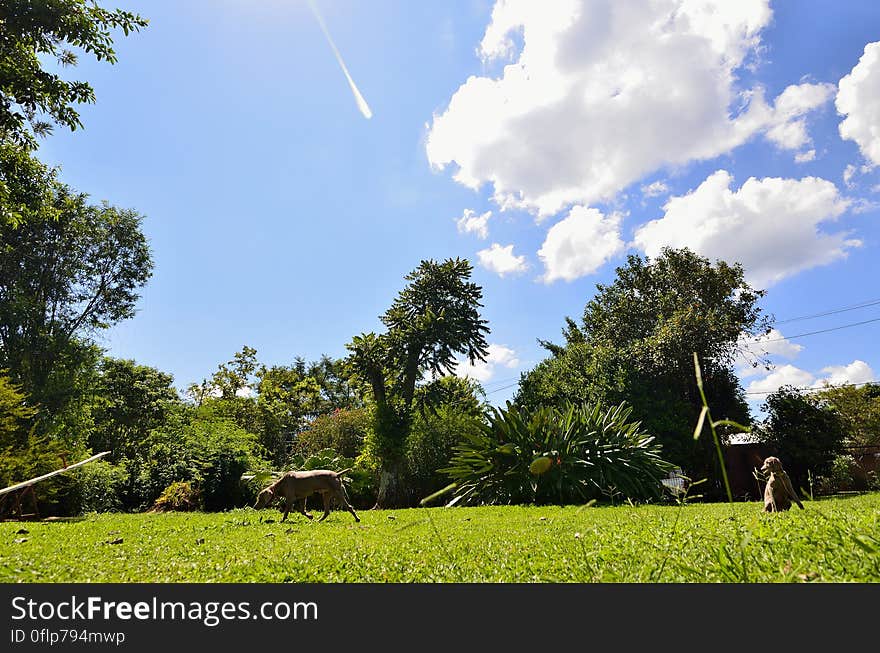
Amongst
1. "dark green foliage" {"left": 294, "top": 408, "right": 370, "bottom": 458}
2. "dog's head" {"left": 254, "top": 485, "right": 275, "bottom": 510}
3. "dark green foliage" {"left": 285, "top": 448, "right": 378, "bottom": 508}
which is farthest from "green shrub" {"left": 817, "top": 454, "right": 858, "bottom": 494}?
"dark green foliage" {"left": 294, "top": 408, "right": 370, "bottom": 458}

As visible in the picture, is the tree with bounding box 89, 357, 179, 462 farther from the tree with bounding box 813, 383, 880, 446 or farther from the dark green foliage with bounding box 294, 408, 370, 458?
the tree with bounding box 813, 383, 880, 446

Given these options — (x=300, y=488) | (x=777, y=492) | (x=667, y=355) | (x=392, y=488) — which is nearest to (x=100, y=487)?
(x=392, y=488)

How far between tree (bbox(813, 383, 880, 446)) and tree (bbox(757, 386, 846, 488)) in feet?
40.1

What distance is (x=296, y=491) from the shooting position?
347 inches

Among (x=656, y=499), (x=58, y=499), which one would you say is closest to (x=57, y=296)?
(x=58, y=499)

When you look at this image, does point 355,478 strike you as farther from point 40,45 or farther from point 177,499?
point 40,45

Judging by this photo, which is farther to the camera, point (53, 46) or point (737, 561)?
point (53, 46)

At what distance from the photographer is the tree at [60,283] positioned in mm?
19234

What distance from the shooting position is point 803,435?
19000 mm

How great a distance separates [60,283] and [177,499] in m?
12.7

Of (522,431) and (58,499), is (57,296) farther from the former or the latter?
(522,431)

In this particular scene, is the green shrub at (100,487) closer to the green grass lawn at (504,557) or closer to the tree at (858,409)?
the green grass lawn at (504,557)
